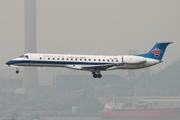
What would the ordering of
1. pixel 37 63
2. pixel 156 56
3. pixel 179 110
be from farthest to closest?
pixel 179 110, pixel 156 56, pixel 37 63

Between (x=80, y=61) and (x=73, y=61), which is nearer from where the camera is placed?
(x=73, y=61)

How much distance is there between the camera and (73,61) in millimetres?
73188

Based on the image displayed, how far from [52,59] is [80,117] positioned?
125 meters

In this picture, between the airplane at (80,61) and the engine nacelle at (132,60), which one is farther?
the engine nacelle at (132,60)

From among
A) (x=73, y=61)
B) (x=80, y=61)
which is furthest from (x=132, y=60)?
(x=73, y=61)

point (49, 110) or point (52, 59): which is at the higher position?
point (52, 59)

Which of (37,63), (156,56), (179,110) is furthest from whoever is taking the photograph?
(179,110)

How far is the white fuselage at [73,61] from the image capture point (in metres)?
72.6

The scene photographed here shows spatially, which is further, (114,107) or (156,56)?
(114,107)

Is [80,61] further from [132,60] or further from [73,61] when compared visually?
[132,60]

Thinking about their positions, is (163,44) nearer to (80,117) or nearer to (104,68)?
(104,68)

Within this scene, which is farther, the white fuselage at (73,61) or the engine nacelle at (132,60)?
the engine nacelle at (132,60)

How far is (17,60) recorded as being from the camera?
→ 73.1m

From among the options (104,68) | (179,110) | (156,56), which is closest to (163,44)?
(156,56)
